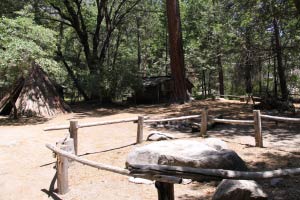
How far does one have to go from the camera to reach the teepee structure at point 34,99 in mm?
16719

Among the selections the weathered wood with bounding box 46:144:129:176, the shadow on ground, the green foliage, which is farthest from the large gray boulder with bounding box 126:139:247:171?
the shadow on ground

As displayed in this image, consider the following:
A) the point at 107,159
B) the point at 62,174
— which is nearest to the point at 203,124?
the point at 107,159

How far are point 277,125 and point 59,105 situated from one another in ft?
37.2

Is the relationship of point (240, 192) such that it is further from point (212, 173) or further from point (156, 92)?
point (156, 92)

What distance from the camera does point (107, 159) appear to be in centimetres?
820

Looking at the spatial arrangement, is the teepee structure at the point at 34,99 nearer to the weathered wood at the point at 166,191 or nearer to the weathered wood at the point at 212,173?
the weathered wood at the point at 166,191

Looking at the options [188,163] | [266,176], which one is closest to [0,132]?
[188,163]

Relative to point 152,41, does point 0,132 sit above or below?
below

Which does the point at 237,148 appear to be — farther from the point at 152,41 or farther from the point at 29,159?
the point at 152,41

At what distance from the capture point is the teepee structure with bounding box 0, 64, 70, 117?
54.9 feet

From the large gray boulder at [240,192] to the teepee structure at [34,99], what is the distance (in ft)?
44.5

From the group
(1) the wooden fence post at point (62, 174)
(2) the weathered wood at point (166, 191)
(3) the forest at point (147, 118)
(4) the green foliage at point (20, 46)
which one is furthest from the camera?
→ (4) the green foliage at point (20, 46)

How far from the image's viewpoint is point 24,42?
530 inches

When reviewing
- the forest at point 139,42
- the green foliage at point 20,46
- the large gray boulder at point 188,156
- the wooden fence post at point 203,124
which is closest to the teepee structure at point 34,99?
the forest at point 139,42
